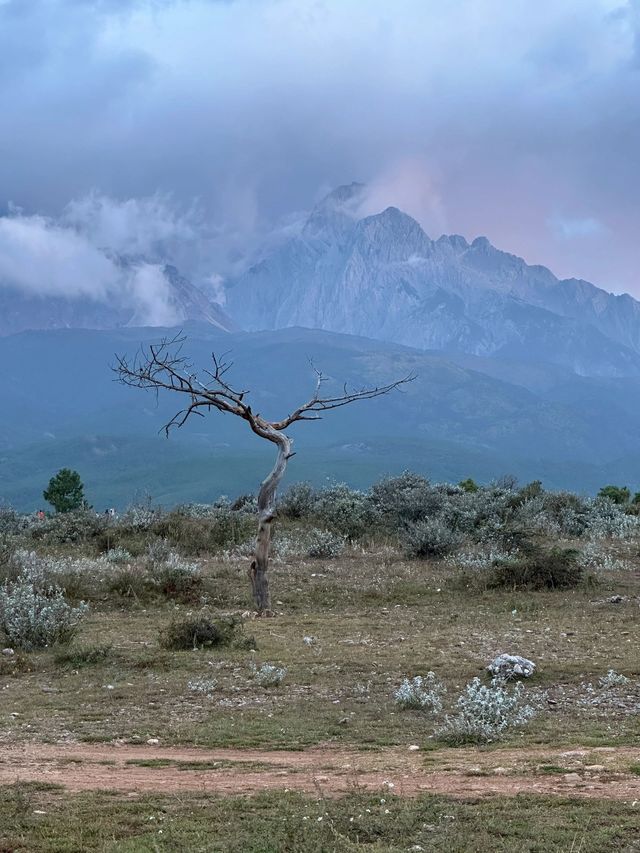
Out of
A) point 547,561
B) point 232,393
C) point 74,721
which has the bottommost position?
point 74,721

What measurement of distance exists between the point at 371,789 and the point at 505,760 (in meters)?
1.58

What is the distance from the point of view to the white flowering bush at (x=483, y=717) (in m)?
9.12

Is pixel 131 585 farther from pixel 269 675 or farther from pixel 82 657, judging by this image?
pixel 269 675

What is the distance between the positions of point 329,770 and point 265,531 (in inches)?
379

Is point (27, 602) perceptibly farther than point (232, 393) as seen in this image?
No

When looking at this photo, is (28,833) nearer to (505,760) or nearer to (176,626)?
(505,760)

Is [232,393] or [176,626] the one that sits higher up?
[232,393]

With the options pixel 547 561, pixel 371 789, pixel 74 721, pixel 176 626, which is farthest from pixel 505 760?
pixel 547 561

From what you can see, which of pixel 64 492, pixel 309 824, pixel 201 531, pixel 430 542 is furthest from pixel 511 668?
pixel 64 492

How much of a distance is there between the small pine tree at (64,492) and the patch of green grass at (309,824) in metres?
40.3

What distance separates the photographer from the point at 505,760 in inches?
320

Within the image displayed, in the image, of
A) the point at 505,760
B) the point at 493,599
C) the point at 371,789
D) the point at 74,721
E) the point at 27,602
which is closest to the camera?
the point at 371,789

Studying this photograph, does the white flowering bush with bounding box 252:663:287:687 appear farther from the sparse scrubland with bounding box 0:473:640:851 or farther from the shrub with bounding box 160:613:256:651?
the shrub with bounding box 160:613:256:651

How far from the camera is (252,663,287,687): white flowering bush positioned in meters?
11.9
